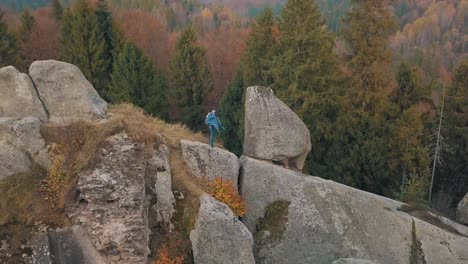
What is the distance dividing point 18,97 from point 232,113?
25611 mm

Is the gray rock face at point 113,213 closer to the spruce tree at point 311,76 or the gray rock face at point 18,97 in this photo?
the gray rock face at point 18,97

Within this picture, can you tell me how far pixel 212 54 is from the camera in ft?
206

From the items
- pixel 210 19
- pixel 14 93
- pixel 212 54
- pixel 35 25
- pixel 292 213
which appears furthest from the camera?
pixel 210 19

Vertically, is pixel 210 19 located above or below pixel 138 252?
below

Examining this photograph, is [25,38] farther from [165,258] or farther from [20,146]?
[165,258]

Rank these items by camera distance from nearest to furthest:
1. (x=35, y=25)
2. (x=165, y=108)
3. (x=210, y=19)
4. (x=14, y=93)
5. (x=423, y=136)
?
(x=14, y=93), (x=423, y=136), (x=165, y=108), (x=35, y=25), (x=210, y=19)

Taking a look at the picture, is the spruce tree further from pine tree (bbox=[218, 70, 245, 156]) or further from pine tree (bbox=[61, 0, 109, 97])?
pine tree (bbox=[61, 0, 109, 97])

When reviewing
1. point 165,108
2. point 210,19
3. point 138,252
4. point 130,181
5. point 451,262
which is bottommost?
point 210,19

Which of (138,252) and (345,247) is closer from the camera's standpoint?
(138,252)

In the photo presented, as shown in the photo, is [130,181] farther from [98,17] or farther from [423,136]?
[98,17]

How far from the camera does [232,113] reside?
143 feet

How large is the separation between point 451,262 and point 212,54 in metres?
46.9

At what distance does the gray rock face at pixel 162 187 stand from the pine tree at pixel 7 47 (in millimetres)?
31643

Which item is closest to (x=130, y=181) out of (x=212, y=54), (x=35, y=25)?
(x=35, y=25)
